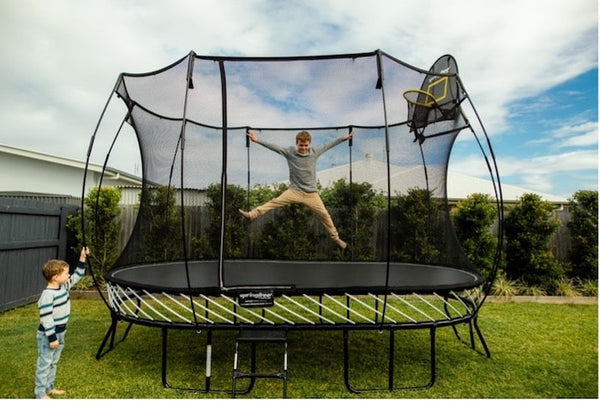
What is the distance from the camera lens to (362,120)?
11.0 feet

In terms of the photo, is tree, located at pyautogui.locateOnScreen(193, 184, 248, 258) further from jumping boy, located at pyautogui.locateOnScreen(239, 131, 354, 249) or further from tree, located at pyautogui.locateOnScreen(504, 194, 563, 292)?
tree, located at pyautogui.locateOnScreen(504, 194, 563, 292)

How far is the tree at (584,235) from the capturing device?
5.09 m

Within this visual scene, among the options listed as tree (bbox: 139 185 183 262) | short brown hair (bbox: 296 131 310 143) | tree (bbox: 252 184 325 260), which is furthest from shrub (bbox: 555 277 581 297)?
tree (bbox: 139 185 183 262)

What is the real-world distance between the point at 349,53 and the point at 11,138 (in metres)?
8.27

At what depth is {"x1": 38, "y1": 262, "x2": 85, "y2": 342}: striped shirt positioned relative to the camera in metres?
1.89

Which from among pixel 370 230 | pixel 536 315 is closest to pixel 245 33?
pixel 370 230

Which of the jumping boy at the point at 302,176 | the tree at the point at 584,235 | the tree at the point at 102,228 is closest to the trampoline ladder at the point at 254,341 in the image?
the jumping boy at the point at 302,176

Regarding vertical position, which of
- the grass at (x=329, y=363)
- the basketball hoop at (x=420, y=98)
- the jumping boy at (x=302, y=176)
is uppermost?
the basketball hoop at (x=420, y=98)

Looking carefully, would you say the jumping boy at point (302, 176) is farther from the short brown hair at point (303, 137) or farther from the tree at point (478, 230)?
the tree at point (478, 230)

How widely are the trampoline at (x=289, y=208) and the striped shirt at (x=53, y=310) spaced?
38cm

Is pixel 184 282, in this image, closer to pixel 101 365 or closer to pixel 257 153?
pixel 101 365

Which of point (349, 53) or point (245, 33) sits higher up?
point (245, 33)

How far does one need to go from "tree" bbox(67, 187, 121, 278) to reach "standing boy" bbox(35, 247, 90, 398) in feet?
9.63

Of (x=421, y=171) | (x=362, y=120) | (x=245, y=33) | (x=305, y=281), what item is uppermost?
(x=245, y=33)
